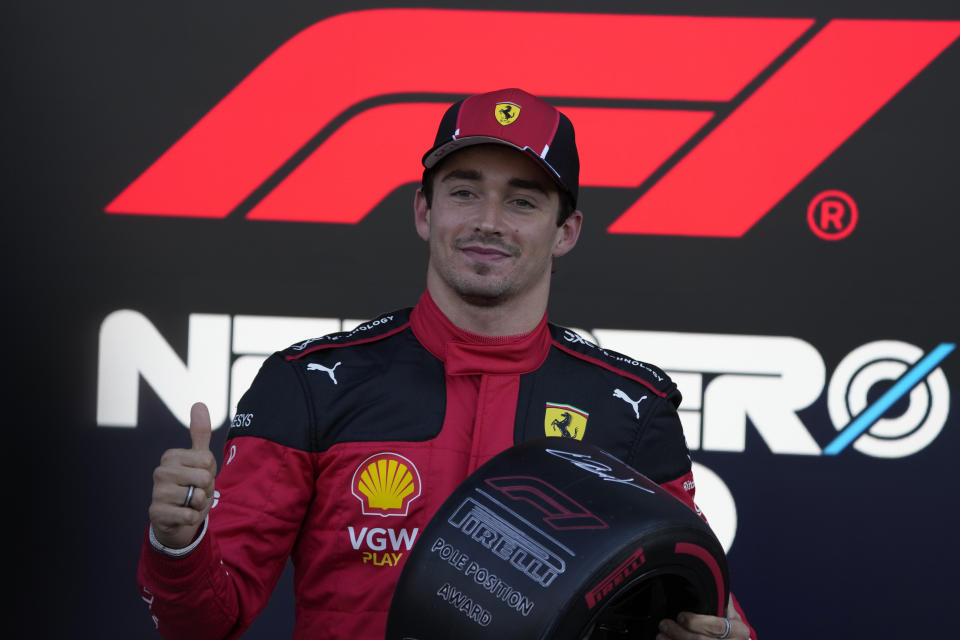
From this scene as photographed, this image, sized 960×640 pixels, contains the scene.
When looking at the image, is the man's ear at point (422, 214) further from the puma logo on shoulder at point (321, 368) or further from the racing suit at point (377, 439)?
the puma logo on shoulder at point (321, 368)

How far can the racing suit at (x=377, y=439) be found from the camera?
123cm

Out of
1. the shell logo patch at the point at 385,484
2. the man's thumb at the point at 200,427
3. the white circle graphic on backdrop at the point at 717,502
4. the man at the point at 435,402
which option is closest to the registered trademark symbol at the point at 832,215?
the white circle graphic on backdrop at the point at 717,502

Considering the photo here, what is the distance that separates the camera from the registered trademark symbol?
1.94 meters

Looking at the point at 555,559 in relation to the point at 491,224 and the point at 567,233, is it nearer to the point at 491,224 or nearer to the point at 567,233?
the point at 491,224

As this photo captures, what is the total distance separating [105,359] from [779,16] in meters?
1.55

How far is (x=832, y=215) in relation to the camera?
6.38 feet

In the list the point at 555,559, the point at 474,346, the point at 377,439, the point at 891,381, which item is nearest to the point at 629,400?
the point at 474,346

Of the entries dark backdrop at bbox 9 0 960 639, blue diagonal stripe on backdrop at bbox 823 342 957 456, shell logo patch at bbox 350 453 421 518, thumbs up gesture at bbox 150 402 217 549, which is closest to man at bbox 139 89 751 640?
shell logo patch at bbox 350 453 421 518

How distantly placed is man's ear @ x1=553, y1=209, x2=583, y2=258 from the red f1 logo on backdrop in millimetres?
526

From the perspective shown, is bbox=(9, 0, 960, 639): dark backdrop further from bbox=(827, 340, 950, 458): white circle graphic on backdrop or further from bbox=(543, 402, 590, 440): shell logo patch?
bbox=(543, 402, 590, 440): shell logo patch

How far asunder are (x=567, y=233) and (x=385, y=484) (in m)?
0.48

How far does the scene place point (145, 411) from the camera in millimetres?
2010

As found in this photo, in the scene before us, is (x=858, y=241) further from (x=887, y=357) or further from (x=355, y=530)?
(x=355, y=530)

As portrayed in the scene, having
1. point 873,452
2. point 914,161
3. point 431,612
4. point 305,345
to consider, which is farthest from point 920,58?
point 431,612
